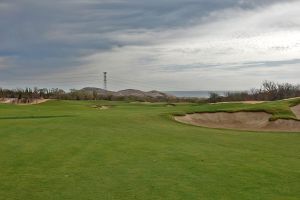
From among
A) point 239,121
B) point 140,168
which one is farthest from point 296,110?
point 140,168

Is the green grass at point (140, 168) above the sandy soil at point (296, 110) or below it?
below

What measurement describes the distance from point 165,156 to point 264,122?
1774cm

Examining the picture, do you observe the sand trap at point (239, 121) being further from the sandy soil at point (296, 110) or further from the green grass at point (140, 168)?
the green grass at point (140, 168)

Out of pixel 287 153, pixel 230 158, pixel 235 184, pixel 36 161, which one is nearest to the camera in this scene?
pixel 235 184

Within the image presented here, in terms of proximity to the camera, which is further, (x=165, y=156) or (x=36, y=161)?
(x=165, y=156)

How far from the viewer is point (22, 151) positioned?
13.3 metres

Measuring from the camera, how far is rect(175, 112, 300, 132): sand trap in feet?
92.2

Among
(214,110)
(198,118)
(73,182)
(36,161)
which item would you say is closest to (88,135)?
(36,161)

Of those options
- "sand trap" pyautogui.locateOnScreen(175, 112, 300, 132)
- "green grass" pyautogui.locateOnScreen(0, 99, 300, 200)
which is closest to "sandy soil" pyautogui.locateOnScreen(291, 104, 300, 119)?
"sand trap" pyautogui.locateOnScreen(175, 112, 300, 132)

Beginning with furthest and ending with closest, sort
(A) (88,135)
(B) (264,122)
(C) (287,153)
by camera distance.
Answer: (B) (264,122) → (A) (88,135) → (C) (287,153)

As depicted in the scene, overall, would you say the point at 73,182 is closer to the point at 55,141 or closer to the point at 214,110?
the point at 55,141

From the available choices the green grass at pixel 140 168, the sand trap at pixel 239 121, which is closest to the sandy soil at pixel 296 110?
the sand trap at pixel 239 121

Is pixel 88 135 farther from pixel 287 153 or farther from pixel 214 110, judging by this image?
pixel 214 110

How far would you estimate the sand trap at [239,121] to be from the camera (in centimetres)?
2809
